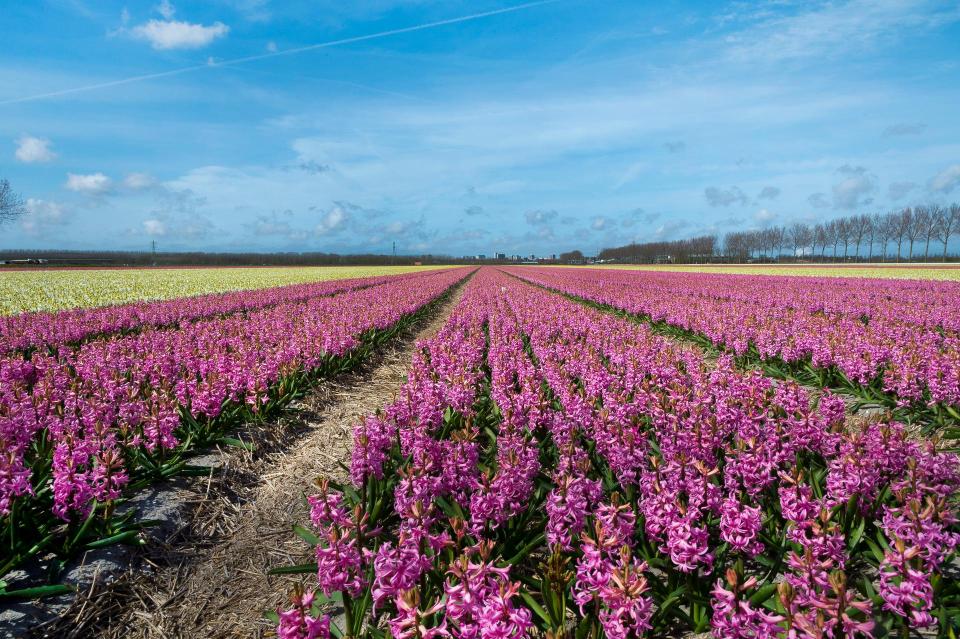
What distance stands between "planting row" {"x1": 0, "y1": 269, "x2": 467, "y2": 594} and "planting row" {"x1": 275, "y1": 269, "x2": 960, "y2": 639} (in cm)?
196

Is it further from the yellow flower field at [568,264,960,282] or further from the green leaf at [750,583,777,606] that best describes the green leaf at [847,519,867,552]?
the yellow flower field at [568,264,960,282]

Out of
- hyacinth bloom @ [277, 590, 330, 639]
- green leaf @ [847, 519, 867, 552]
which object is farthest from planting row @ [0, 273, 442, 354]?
green leaf @ [847, 519, 867, 552]

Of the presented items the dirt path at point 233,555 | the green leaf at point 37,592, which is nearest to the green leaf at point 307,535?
the dirt path at point 233,555

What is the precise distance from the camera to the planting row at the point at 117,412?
12.9 ft

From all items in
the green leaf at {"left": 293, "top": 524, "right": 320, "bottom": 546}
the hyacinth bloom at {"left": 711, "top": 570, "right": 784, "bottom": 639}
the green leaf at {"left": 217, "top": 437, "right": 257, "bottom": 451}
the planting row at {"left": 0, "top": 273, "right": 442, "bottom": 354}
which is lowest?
the green leaf at {"left": 293, "top": 524, "right": 320, "bottom": 546}

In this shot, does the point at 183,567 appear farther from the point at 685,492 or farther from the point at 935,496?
the point at 935,496

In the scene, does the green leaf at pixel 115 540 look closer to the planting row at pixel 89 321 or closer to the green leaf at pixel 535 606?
the green leaf at pixel 535 606

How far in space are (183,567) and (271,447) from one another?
2469 mm

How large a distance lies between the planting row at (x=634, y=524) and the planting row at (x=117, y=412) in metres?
1.96

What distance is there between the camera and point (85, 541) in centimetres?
407

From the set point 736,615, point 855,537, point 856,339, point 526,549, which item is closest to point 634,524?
point 526,549

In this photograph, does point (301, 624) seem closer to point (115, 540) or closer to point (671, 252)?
point (115, 540)

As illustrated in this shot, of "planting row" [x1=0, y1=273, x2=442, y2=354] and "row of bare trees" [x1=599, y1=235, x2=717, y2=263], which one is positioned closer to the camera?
"planting row" [x1=0, y1=273, x2=442, y2=354]

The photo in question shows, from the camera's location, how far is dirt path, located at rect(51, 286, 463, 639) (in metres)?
3.69
